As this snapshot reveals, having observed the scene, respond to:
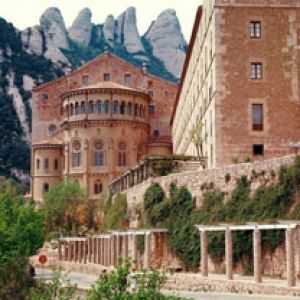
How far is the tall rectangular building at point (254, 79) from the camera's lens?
42469 millimetres

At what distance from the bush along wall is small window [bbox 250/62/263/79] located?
26.5 ft

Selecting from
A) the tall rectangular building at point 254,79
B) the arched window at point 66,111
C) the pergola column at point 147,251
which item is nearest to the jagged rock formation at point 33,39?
the arched window at point 66,111

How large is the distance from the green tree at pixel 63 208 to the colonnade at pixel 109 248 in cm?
384

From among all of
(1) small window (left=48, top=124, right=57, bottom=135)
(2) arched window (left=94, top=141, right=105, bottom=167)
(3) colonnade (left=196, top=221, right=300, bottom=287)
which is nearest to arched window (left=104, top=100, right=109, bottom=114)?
(2) arched window (left=94, top=141, right=105, bottom=167)

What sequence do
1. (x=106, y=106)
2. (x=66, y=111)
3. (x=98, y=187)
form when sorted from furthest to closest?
(x=66, y=111) → (x=106, y=106) → (x=98, y=187)

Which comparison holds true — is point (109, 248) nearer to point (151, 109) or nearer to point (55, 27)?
point (151, 109)

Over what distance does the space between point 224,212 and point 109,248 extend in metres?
16.2

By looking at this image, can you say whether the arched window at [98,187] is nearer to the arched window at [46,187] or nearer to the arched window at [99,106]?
the arched window at [99,106]

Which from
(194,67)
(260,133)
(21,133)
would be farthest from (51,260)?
→ (21,133)

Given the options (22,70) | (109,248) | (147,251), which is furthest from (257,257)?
(22,70)

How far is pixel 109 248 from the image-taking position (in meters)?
49.2

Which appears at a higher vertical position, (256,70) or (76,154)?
(256,70)

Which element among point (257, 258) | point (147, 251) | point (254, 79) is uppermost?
point (254, 79)

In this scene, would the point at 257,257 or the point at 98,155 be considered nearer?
the point at 257,257
